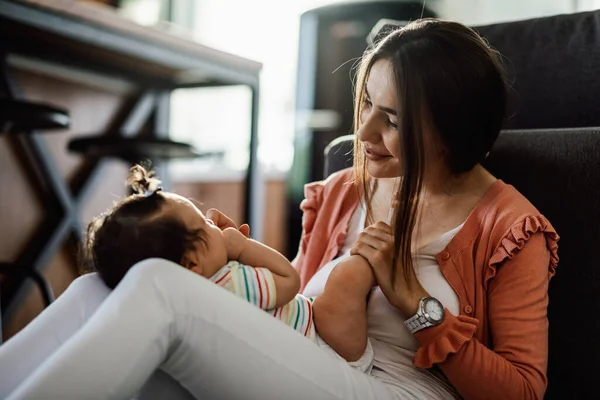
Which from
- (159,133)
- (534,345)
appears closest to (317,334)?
(534,345)

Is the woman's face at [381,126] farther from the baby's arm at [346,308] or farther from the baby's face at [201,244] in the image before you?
the baby's face at [201,244]

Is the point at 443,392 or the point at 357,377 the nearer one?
the point at 357,377

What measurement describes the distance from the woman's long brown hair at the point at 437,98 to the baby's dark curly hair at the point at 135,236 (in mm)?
312

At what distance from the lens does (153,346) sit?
0.81m

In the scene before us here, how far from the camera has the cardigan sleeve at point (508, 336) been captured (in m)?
0.97

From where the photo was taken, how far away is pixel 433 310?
977 millimetres

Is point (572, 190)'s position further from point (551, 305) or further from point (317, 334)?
point (317, 334)

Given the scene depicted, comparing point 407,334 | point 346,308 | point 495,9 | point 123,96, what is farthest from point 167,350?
point 495,9

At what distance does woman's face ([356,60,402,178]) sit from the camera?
1.07 m

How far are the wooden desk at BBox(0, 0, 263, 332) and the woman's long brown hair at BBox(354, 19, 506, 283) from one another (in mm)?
1102

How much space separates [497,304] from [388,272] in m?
0.17

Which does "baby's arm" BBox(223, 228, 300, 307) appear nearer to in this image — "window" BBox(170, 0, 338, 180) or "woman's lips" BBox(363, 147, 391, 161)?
"woman's lips" BBox(363, 147, 391, 161)

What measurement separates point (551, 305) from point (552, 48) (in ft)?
1.66

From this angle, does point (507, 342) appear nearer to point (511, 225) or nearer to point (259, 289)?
point (511, 225)
